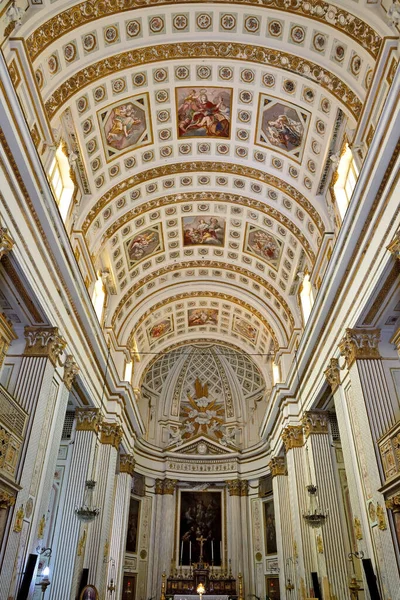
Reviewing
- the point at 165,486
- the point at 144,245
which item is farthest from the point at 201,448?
the point at 144,245

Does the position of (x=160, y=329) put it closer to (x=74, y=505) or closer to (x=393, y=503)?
(x=74, y=505)

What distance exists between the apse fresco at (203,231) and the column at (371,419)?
9.63 metres

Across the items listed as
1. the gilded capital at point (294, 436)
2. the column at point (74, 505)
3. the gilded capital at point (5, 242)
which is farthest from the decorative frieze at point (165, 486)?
the gilded capital at point (5, 242)

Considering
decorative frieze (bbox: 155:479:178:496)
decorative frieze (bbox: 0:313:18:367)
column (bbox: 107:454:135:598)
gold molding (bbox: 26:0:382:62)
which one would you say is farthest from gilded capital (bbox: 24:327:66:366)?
decorative frieze (bbox: 155:479:178:496)

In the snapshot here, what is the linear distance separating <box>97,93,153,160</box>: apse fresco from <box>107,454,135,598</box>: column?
1446cm

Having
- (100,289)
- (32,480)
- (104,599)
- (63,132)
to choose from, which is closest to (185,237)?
(100,289)

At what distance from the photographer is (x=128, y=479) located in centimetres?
2309

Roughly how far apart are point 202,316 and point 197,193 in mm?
9502

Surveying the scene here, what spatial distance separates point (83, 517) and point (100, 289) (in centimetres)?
862

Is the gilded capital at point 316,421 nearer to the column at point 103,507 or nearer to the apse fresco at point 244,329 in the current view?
the column at point 103,507

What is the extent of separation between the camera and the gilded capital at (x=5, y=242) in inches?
395

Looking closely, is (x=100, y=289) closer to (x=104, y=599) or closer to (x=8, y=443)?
(x=8, y=443)

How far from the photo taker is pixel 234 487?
2728 cm

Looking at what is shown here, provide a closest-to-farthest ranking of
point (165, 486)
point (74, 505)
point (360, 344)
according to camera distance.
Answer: point (360, 344) → point (74, 505) → point (165, 486)
